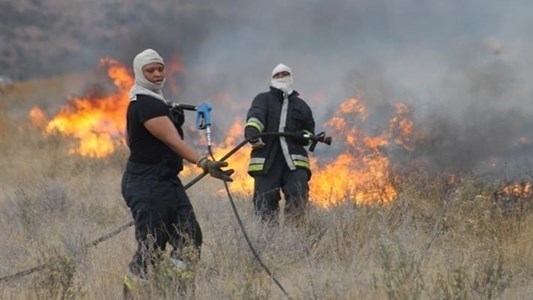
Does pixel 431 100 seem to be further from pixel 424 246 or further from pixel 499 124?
pixel 424 246

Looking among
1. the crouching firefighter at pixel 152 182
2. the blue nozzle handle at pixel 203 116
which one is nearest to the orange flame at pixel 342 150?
the blue nozzle handle at pixel 203 116

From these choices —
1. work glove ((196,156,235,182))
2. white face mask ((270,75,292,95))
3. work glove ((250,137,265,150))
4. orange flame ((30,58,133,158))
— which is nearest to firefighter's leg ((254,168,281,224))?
work glove ((250,137,265,150))

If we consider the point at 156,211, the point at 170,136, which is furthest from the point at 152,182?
the point at 170,136

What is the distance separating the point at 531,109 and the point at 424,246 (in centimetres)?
463

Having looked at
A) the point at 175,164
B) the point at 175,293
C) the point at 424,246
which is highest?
the point at 175,164

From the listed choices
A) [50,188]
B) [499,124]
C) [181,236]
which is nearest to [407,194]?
[499,124]

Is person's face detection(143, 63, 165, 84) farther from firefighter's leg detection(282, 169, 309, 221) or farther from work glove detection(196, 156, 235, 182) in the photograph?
firefighter's leg detection(282, 169, 309, 221)

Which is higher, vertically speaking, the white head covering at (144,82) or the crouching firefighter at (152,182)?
the white head covering at (144,82)

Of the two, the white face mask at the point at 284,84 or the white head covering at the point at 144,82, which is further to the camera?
the white face mask at the point at 284,84

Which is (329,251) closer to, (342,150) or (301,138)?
(301,138)

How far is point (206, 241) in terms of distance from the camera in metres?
5.39

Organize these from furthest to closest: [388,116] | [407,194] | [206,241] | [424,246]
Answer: [388,116] < [407,194] < [206,241] < [424,246]

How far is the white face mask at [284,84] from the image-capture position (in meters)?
5.96

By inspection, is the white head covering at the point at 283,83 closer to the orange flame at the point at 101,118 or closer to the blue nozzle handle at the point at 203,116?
the blue nozzle handle at the point at 203,116
